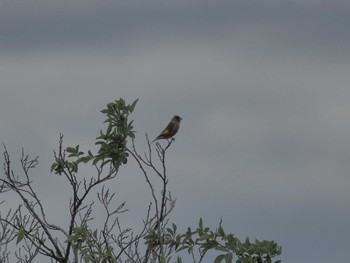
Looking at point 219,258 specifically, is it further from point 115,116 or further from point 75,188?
point 75,188

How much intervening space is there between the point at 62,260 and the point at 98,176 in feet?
8.94

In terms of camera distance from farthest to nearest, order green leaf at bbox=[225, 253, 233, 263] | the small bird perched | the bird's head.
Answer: the bird's head
the small bird perched
green leaf at bbox=[225, 253, 233, 263]

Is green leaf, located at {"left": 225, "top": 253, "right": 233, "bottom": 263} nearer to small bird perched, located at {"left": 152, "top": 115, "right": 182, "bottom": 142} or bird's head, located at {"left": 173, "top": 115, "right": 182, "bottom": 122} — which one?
small bird perched, located at {"left": 152, "top": 115, "right": 182, "bottom": 142}

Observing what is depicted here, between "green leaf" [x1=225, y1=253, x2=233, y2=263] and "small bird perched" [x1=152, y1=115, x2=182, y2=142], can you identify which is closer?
"green leaf" [x1=225, y1=253, x2=233, y2=263]

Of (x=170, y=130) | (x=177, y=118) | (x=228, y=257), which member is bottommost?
(x=228, y=257)

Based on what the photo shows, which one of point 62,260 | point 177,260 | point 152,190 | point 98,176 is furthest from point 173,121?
point 177,260

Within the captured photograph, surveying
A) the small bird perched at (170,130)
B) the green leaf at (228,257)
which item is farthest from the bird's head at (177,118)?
the green leaf at (228,257)

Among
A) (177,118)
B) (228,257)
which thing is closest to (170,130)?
(177,118)

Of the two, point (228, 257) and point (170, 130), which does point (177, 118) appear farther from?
point (228, 257)

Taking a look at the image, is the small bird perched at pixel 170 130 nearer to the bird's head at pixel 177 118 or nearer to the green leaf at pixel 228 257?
the bird's head at pixel 177 118

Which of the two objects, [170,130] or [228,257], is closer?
[228,257]

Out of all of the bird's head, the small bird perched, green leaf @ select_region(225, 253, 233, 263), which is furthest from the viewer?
the bird's head

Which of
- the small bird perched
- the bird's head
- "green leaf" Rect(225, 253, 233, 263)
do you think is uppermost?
the bird's head

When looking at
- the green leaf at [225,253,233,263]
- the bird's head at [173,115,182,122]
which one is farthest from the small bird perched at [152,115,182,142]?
the green leaf at [225,253,233,263]
